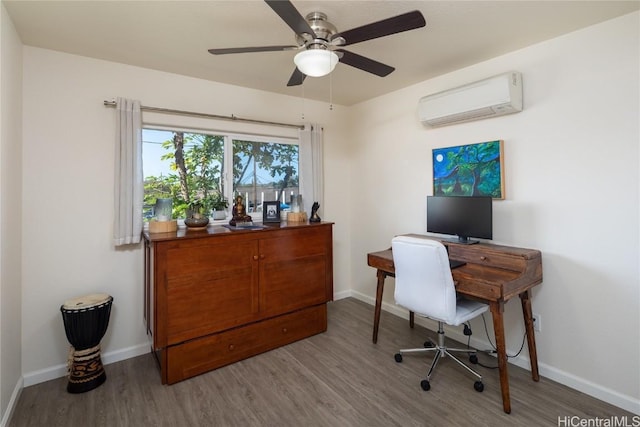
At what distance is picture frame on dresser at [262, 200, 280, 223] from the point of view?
10.3ft

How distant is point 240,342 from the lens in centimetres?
258

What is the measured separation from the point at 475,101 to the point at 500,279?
4.57 feet

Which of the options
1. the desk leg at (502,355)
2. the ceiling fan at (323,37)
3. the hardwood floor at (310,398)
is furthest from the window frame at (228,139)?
the desk leg at (502,355)

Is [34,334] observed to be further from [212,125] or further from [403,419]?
[403,419]

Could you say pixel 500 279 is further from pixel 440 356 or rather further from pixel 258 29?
pixel 258 29

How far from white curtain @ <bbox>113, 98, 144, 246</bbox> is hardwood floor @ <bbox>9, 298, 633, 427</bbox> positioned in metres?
1.10

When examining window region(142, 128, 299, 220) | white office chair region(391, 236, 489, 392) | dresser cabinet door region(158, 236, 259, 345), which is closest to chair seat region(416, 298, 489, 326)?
white office chair region(391, 236, 489, 392)

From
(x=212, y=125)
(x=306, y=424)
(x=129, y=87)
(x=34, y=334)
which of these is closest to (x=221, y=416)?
(x=306, y=424)

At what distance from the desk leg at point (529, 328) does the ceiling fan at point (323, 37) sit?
1.84m

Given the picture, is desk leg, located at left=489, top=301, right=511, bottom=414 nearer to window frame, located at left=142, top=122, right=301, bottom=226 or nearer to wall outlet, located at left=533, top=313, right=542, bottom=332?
wall outlet, located at left=533, top=313, right=542, bottom=332

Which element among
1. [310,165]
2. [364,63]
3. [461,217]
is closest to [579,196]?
[461,217]

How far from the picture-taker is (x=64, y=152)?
238 centimetres

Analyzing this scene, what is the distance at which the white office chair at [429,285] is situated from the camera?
6.88 feet

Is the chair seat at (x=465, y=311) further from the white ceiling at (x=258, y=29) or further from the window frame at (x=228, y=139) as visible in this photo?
the window frame at (x=228, y=139)
